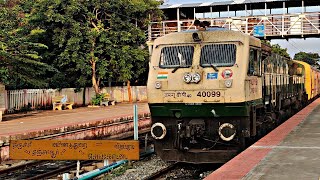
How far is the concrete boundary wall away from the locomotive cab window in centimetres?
1569

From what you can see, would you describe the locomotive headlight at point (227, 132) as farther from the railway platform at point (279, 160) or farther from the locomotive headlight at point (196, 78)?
the locomotive headlight at point (196, 78)

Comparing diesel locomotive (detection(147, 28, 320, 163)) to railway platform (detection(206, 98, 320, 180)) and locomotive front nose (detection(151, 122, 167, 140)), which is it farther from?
railway platform (detection(206, 98, 320, 180))

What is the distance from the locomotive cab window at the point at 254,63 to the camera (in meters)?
10.3

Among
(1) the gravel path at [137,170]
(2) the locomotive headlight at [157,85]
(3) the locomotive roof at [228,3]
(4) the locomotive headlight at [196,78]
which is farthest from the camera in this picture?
(3) the locomotive roof at [228,3]

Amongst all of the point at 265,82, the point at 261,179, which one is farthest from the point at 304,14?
the point at 261,179

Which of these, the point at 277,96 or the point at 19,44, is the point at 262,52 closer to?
the point at 277,96

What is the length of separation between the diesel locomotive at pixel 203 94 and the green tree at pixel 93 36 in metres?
18.3

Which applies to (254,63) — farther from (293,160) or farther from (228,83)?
(293,160)

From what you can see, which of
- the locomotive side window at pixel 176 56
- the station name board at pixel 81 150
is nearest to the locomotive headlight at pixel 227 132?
the locomotive side window at pixel 176 56

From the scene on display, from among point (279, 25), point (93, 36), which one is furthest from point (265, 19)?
Answer: point (93, 36)

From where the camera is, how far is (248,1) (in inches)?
1353

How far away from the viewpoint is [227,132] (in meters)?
9.73

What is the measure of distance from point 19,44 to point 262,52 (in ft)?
40.2

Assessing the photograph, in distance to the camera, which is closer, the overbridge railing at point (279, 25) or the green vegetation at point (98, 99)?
the green vegetation at point (98, 99)
